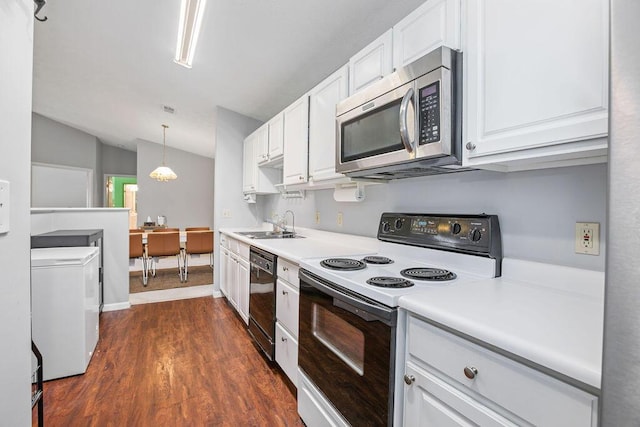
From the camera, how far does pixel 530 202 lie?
4.02 ft

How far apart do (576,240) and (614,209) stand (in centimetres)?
83

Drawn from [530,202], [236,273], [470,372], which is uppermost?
[530,202]

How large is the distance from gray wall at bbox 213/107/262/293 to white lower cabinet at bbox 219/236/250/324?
1.23ft

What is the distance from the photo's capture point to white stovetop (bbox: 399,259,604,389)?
2.08ft

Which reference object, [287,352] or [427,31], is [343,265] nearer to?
[287,352]

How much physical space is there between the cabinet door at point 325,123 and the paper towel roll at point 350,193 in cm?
18

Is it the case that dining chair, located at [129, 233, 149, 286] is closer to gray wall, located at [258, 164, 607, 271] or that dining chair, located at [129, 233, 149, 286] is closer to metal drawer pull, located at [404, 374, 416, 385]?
gray wall, located at [258, 164, 607, 271]

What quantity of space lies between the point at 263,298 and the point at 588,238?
1880 millimetres

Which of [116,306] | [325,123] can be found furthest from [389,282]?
[116,306]

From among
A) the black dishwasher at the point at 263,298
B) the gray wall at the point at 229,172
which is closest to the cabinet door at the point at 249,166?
the gray wall at the point at 229,172

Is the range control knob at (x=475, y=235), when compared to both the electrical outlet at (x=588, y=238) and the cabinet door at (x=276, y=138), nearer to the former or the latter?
the electrical outlet at (x=588, y=238)

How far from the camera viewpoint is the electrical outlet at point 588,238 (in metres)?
1.03

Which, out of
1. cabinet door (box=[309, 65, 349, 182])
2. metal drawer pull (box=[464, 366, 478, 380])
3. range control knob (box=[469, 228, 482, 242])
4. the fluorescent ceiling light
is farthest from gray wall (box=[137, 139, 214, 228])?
metal drawer pull (box=[464, 366, 478, 380])

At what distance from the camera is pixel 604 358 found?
0.43 metres
